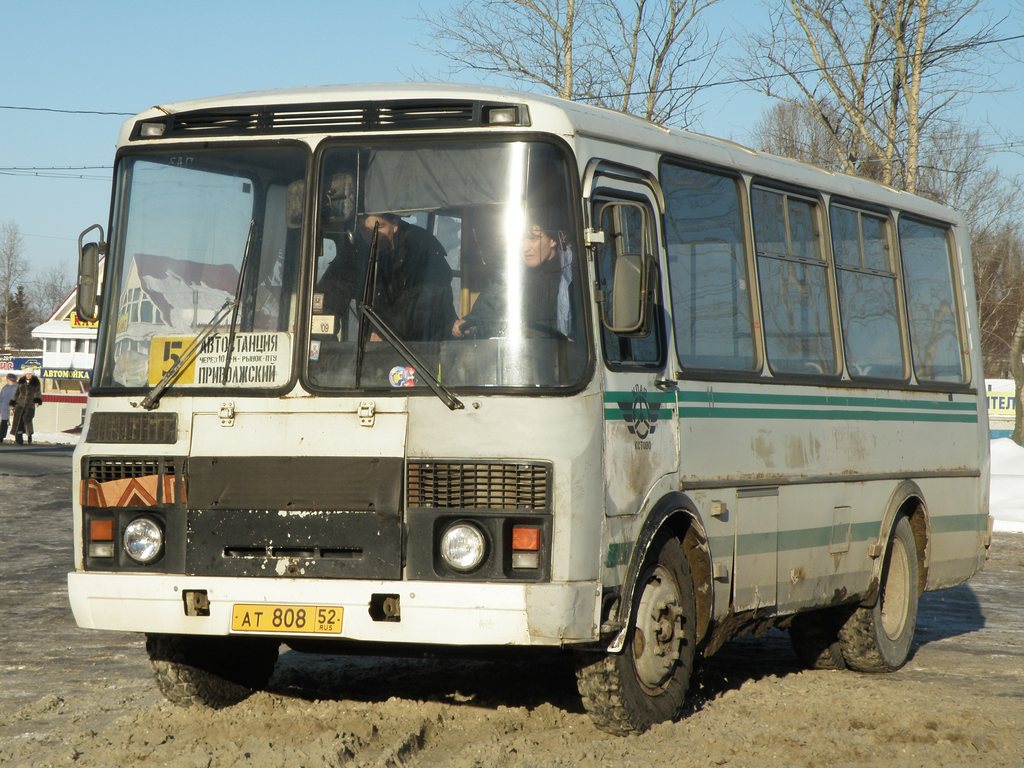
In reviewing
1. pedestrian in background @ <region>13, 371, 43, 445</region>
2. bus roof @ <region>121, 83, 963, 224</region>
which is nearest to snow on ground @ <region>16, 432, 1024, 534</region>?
bus roof @ <region>121, 83, 963, 224</region>

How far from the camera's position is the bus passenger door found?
6676mm

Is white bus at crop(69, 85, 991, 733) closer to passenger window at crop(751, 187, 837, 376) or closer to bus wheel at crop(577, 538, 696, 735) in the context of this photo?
bus wheel at crop(577, 538, 696, 735)

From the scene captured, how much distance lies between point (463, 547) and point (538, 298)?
1.08 meters

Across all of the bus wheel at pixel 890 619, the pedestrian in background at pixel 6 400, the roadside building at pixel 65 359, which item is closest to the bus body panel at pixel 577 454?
the bus wheel at pixel 890 619

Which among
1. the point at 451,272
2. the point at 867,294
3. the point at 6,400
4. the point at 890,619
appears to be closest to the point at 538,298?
the point at 451,272

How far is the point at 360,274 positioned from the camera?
6742mm

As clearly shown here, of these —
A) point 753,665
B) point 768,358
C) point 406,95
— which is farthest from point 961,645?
point 406,95

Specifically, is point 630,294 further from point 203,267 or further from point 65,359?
point 65,359

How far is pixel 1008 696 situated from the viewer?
345 inches

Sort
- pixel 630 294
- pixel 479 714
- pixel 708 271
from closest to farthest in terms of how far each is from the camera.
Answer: pixel 630 294
pixel 479 714
pixel 708 271

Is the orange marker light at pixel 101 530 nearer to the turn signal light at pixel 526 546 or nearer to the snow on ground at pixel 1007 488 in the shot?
the turn signal light at pixel 526 546

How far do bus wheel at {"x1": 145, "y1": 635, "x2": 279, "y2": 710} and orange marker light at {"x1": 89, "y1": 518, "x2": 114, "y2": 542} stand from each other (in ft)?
2.13

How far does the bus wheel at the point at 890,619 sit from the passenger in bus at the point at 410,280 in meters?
4.37

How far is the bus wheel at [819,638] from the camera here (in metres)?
9.95
